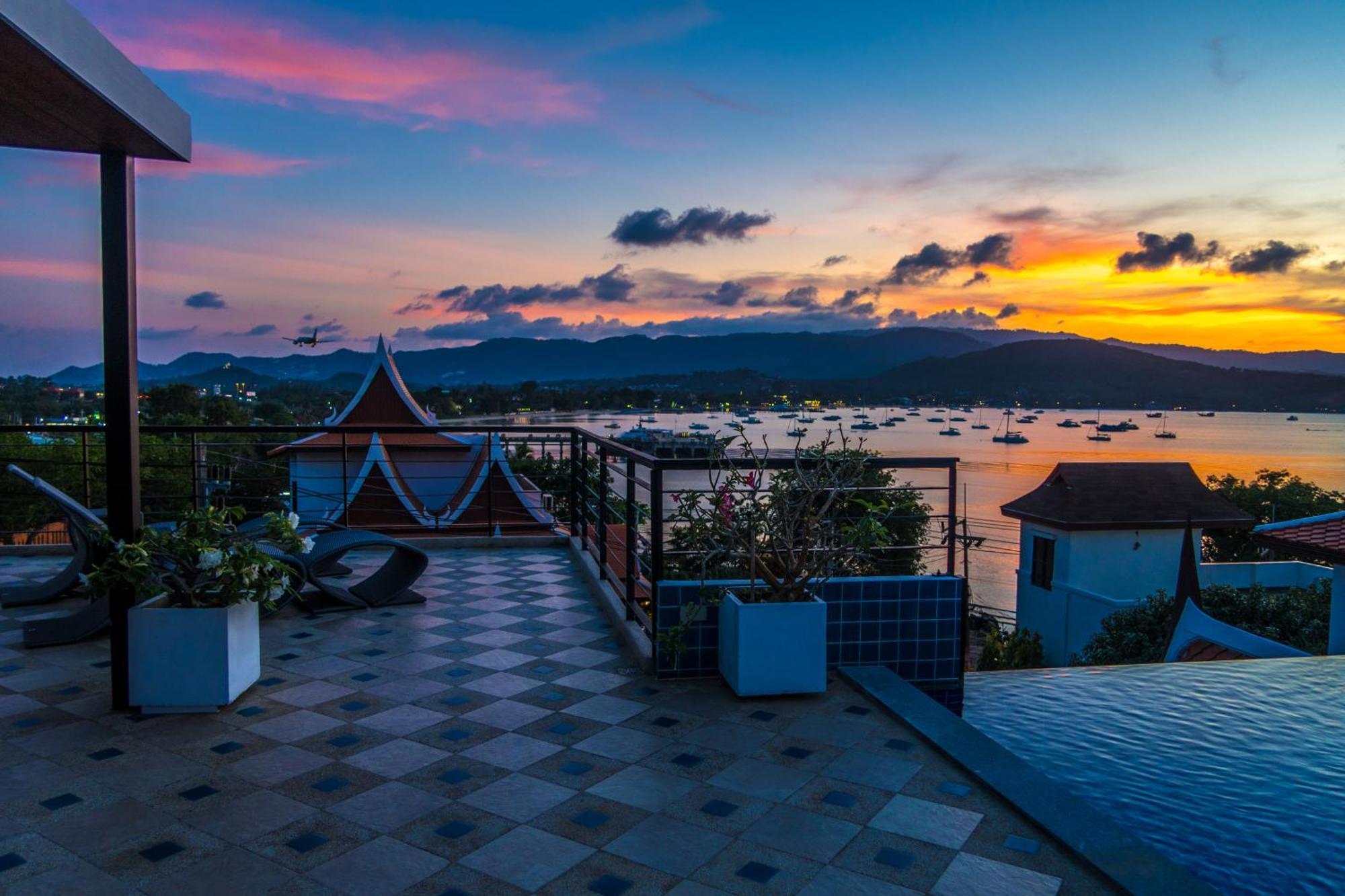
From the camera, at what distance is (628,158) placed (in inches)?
575

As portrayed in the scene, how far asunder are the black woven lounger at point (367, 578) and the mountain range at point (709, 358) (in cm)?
3388

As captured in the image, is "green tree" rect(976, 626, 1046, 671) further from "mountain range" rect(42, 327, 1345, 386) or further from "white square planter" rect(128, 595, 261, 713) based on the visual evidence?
"mountain range" rect(42, 327, 1345, 386)

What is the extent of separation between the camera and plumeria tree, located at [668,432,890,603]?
3.90 m

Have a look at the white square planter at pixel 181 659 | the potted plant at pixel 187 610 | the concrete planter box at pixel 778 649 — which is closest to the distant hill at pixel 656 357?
the potted plant at pixel 187 610

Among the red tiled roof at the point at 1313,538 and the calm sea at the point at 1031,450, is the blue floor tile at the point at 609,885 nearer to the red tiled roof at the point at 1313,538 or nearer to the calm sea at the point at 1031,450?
the red tiled roof at the point at 1313,538

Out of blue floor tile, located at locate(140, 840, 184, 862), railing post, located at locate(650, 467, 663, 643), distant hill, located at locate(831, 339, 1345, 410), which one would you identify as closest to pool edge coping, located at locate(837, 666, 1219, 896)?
railing post, located at locate(650, 467, 663, 643)

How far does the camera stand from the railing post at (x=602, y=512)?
5.52 metres

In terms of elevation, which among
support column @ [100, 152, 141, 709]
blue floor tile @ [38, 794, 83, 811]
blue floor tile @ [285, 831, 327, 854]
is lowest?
blue floor tile @ [38, 794, 83, 811]

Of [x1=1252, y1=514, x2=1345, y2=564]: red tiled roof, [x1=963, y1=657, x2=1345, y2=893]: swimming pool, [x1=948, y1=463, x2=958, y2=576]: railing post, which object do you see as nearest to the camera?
[x1=963, y1=657, x2=1345, y2=893]: swimming pool

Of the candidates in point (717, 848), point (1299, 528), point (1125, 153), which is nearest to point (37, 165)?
point (717, 848)

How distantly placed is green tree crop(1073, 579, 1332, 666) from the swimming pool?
717 centimetres

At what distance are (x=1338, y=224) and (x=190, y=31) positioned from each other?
2271 centimetres

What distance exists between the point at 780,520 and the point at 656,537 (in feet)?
2.02

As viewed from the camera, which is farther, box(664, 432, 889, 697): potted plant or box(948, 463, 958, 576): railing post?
box(948, 463, 958, 576): railing post
